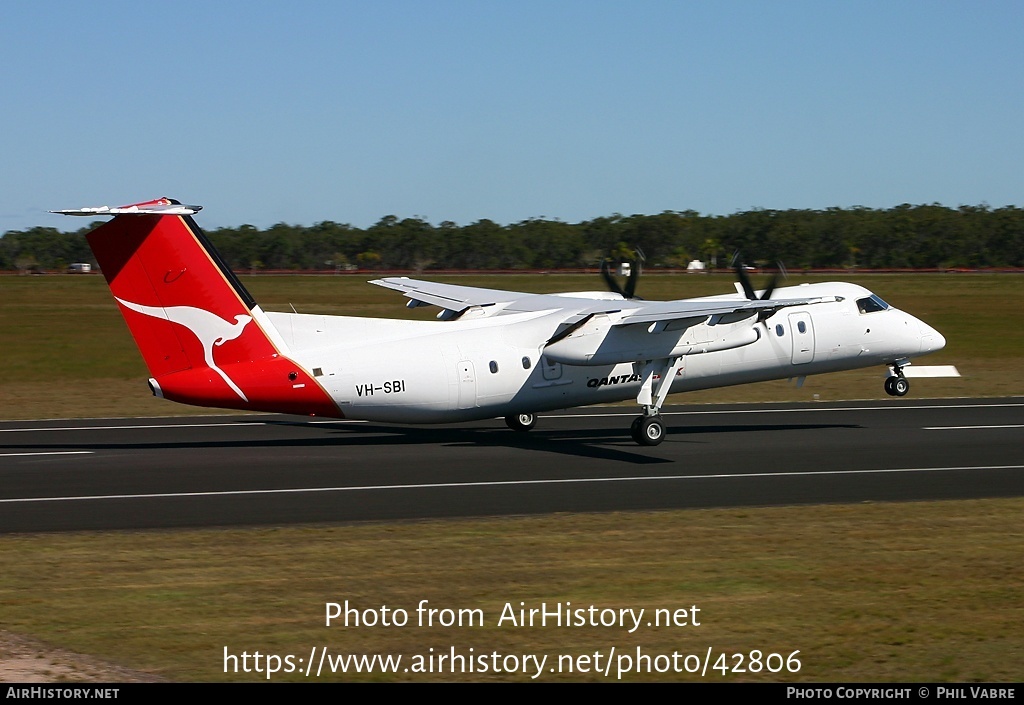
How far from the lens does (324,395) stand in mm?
20641

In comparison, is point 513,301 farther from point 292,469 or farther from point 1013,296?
point 1013,296

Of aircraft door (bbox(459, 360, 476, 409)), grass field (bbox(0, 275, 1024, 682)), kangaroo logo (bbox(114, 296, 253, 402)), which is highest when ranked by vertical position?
kangaroo logo (bbox(114, 296, 253, 402))

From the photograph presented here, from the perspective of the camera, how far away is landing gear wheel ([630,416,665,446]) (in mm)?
22516

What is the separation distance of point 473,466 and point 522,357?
291 centimetres

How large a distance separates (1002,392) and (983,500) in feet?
56.4

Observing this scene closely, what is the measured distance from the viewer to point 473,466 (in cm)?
2050

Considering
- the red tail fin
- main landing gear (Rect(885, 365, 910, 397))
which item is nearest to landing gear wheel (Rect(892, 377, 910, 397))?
main landing gear (Rect(885, 365, 910, 397))

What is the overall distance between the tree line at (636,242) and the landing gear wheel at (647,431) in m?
98.6

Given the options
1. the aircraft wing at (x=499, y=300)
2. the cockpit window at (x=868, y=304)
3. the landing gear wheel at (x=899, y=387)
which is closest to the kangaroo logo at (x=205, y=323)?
the aircraft wing at (x=499, y=300)

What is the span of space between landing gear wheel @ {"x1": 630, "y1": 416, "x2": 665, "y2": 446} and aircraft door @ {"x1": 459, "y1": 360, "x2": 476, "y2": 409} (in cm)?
341

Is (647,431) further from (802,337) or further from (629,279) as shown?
(802,337)

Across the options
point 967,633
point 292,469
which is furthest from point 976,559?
point 292,469

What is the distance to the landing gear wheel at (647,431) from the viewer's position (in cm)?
2252

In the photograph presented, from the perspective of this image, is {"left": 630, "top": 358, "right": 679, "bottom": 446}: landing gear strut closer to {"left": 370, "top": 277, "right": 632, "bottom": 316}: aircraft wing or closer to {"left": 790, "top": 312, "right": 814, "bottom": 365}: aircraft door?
{"left": 370, "top": 277, "right": 632, "bottom": 316}: aircraft wing
